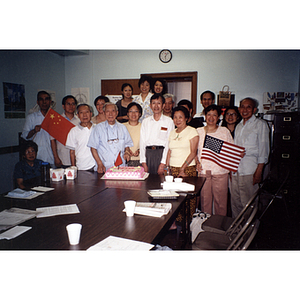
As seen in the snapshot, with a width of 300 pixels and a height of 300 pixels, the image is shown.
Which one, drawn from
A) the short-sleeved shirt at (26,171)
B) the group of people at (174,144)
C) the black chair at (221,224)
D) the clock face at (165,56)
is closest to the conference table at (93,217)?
the black chair at (221,224)

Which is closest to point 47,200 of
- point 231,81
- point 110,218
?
point 110,218

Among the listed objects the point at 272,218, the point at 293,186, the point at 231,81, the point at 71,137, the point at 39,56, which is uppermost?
the point at 39,56

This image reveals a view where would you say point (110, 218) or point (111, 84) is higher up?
point (111, 84)

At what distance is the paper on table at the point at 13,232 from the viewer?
1.42 metres

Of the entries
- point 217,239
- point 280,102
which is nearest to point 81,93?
point 280,102

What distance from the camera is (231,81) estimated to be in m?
3.75

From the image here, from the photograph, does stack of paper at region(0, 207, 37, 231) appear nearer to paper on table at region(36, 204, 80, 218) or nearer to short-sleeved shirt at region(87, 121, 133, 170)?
paper on table at region(36, 204, 80, 218)

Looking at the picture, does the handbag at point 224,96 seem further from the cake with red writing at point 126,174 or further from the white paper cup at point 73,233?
the white paper cup at point 73,233

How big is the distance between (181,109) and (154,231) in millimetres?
1774

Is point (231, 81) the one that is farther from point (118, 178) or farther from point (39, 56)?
point (39, 56)

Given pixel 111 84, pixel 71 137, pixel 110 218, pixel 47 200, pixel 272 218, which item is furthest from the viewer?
pixel 111 84

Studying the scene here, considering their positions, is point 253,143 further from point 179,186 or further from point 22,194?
point 22,194

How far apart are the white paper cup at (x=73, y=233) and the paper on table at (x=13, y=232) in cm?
34
